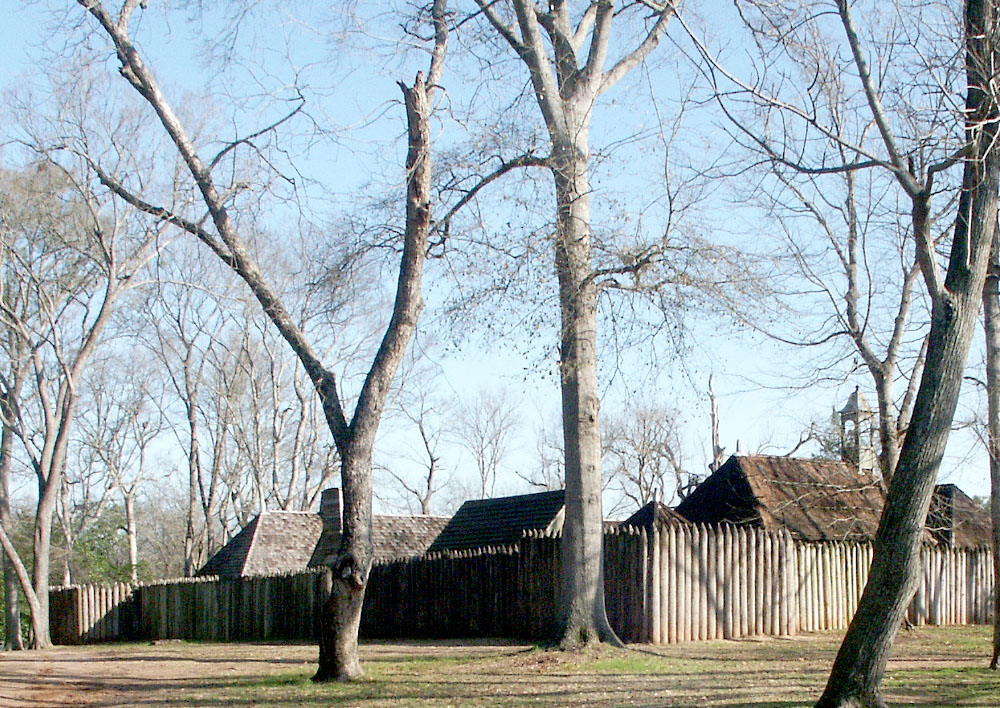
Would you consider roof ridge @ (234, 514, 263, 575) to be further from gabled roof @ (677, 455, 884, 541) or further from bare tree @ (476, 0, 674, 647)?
bare tree @ (476, 0, 674, 647)

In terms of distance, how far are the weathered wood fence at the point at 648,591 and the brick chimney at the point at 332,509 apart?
3.84 metres

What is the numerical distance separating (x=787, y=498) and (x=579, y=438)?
457 inches

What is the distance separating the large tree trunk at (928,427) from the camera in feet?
26.0

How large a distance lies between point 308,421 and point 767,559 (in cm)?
2565

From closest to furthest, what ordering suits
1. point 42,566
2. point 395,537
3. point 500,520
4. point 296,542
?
point 42,566 < point 500,520 < point 395,537 < point 296,542

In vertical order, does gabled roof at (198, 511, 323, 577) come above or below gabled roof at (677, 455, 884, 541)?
below

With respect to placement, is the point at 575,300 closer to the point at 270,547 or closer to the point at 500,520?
the point at 500,520

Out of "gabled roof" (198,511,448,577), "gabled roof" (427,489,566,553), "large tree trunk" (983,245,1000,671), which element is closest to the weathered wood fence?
"gabled roof" (427,489,566,553)

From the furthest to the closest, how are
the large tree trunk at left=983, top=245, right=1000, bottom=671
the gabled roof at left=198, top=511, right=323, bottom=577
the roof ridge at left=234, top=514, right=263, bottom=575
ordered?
1. the gabled roof at left=198, top=511, right=323, bottom=577
2. the roof ridge at left=234, top=514, right=263, bottom=575
3. the large tree trunk at left=983, top=245, right=1000, bottom=671

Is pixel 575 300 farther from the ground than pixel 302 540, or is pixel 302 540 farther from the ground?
pixel 575 300

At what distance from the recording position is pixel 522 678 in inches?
451

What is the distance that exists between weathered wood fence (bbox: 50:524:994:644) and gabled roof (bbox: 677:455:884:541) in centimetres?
216

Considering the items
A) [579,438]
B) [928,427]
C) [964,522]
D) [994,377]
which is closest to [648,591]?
[579,438]

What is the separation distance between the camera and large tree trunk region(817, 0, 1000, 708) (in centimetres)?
792
